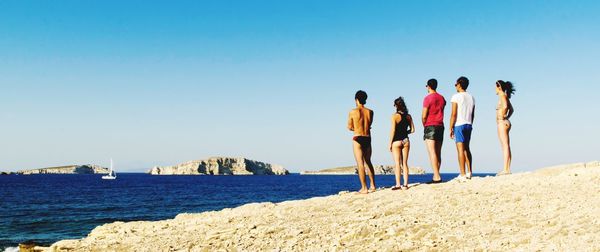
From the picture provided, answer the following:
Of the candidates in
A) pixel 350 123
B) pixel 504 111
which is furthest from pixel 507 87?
pixel 350 123

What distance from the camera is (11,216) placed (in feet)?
131

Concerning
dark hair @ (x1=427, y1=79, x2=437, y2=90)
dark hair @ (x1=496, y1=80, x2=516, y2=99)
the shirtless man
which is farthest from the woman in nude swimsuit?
the shirtless man

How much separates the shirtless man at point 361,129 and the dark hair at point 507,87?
3720mm

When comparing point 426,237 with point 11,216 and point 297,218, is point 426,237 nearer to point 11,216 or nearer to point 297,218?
point 297,218

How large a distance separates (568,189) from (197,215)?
9754mm

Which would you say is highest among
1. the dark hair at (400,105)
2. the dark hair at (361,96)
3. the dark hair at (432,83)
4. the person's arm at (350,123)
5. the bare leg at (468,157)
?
the dark hair at (432,83)

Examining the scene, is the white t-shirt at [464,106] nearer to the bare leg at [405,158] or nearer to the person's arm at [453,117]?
the person's arm at [453,117]

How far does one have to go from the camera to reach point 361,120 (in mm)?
11516

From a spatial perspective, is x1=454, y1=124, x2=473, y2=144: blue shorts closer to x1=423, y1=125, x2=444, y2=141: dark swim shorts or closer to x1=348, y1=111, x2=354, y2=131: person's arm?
x1=423, y1=125, x2=444, y2=141: dark swim shorts

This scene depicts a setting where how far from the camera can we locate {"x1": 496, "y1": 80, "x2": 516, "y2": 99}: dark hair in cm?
1196

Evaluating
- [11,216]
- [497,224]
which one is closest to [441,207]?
[497,224]

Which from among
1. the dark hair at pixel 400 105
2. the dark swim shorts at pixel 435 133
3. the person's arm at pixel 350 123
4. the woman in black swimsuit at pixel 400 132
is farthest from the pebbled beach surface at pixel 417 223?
the dark hair at pixel 400 105

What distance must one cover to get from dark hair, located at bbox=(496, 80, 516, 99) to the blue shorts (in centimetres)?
148

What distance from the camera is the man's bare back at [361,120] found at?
11.5 meters
